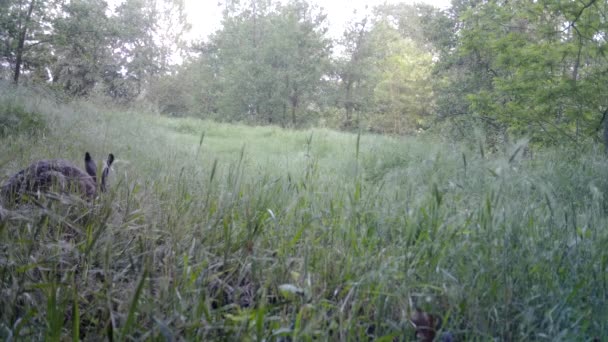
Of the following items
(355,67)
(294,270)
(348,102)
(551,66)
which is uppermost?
(355,67)

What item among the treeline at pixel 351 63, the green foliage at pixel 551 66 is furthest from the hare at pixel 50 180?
the green foliage at pixel 551 66

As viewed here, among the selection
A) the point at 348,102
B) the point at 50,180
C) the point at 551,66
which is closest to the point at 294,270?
the point at 50,180

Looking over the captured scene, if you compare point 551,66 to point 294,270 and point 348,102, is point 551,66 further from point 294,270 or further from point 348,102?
point 348,102

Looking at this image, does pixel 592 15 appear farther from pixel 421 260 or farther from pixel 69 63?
pixel 69 63

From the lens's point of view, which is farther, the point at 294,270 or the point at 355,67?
the point at 355,67

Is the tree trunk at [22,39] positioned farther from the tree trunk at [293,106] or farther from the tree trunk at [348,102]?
the tree trunk at [348,102]

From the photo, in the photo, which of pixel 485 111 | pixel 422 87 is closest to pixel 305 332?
pixel 485 111

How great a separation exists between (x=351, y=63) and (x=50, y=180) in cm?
3166

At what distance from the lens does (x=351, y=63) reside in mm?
33531

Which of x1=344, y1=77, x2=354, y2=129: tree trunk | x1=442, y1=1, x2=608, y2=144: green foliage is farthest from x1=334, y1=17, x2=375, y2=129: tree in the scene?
x1=442, y1=1, x2=608, y2=144: green foliage

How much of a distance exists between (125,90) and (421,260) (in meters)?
32.7

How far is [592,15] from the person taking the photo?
861 cm

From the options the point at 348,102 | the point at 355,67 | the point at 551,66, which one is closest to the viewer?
the point at 551,66

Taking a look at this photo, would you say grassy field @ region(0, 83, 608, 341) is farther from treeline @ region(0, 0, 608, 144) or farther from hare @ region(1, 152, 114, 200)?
treeline @ region(0, 0, 608, 144)
